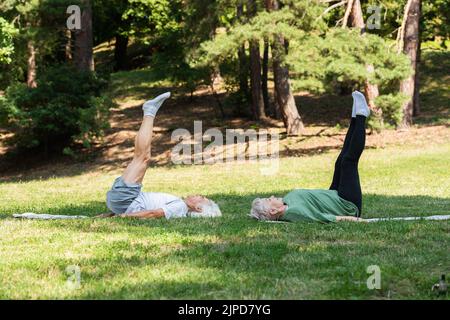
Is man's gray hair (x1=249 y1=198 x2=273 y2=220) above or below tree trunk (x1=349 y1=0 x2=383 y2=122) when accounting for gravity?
below

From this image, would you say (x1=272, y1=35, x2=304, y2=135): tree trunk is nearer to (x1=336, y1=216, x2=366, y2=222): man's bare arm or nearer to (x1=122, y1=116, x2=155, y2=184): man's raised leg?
(x1=122, y1=116, x2=155, y2=184): man's raised leg

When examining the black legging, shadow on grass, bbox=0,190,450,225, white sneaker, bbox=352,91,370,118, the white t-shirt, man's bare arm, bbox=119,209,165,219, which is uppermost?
white sneaker, bbox=352,91,370,118

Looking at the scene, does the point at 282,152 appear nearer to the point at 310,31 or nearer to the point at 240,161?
the point at 240,161

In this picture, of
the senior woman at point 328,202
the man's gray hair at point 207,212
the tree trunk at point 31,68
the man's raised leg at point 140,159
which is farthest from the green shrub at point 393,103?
the tree trunk at point 31,68

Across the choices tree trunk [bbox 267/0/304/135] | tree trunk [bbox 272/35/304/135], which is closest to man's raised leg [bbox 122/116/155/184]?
tree trunk [bbox 267/0/304/135]

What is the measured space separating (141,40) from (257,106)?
12911 millimetres

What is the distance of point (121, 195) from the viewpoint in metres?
9.21

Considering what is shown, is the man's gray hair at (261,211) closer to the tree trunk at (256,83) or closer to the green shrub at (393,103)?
the green shrub at (393,103)

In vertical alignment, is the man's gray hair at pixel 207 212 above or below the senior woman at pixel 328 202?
below

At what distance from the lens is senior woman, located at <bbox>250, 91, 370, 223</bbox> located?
347 inches

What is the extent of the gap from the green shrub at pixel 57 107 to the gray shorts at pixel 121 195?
16.8 metres

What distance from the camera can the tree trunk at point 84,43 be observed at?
28.0 metres

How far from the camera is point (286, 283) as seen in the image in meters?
5.26

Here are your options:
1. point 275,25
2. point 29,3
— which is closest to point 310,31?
point 275,25
